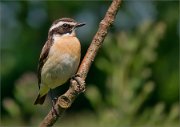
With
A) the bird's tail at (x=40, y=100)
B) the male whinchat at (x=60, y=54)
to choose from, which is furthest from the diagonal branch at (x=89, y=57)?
the bird's tail at (x=40, y=100)

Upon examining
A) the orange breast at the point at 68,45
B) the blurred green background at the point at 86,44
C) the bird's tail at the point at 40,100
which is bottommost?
the blurred green background at the point at 86,44

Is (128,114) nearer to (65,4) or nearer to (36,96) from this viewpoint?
(36,96)

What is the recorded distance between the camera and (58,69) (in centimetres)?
743

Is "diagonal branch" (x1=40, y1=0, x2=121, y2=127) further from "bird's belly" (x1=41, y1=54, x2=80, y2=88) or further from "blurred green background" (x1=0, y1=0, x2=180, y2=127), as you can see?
"blurred green background" (x1=0, y1=0, x2=180, y2=127)

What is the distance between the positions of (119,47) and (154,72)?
789cm

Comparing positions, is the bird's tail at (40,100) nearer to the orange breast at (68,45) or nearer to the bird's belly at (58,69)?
the bird's belly at (58,69)

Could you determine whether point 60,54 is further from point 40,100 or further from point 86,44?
point 86,44

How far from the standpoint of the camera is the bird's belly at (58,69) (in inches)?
280

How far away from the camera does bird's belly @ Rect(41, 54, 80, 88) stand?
7.12 metres

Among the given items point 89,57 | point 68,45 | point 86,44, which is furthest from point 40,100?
point 86,44

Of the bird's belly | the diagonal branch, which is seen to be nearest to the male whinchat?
the bird's belly

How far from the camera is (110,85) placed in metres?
8.09

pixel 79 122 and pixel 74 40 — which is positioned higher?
pixel 74 40

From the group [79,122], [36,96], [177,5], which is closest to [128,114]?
[36,96]
